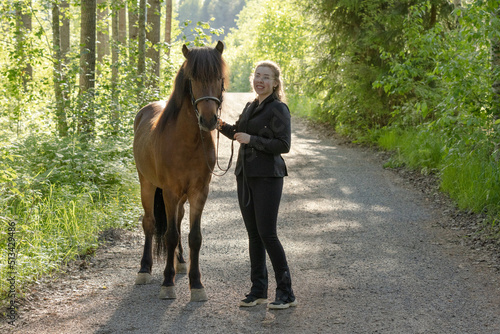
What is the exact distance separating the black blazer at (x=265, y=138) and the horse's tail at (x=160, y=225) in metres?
1.54

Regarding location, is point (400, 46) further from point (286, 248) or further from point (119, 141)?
point (286, 248)

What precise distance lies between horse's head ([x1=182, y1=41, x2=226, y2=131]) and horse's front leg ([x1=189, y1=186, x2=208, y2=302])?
0.91 m

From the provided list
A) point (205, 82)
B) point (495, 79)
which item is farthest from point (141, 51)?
point (495, 79)

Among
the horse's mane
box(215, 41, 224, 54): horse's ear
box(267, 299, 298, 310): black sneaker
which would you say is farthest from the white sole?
box(215, 41, 224, 54): horse's ear

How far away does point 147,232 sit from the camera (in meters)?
5.52

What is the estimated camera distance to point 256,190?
165 inches

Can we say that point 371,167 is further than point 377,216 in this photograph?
Yes

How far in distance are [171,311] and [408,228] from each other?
3952 mm

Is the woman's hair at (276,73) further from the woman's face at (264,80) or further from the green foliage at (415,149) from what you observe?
the green foliage at (415,149)

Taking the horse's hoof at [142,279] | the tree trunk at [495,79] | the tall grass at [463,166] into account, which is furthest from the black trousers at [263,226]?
the tree trunk at [495,79]

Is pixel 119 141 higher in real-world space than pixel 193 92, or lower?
lower

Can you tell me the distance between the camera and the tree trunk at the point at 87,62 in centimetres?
879

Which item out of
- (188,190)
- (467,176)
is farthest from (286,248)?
(467,176)

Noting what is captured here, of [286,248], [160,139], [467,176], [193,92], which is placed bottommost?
[286,248]
